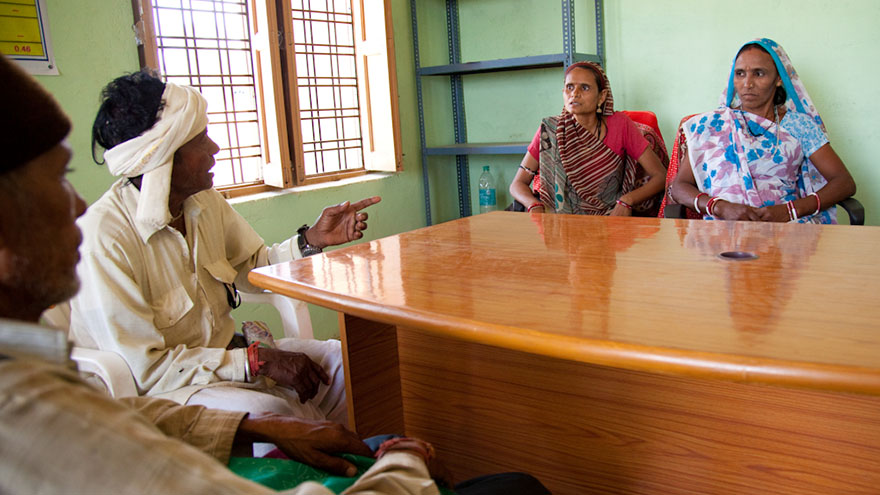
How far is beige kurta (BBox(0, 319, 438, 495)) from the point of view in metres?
0.57

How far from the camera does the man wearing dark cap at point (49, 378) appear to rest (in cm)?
57

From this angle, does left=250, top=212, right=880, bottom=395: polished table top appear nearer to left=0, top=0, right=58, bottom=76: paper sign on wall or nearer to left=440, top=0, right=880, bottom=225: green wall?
left=0, top=0, right=58, bottom=76: paper sign on wall

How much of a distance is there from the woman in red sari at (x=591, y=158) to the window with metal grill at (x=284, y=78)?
970mm

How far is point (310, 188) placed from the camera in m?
3.45

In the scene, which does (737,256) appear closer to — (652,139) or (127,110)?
(127,110)

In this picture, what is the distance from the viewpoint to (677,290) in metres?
1.22

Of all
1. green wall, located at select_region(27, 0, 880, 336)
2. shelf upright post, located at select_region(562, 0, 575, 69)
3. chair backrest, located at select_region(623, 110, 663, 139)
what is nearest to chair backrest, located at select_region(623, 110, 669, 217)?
chair backrest, located at select_region(623, 110, 663, 139)

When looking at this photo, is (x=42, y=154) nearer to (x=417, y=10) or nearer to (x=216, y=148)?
(x=216, y=148)

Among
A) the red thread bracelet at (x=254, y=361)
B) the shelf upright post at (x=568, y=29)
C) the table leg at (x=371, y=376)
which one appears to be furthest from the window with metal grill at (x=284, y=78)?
the table leg at (x=371, y=376)

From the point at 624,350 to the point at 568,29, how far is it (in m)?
2.88

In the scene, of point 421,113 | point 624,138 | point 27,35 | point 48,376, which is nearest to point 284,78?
point 421,113

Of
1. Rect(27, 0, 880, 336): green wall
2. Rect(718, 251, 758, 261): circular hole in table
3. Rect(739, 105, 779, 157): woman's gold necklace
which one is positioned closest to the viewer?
Rect(718, 251, 758, 261): circular hole in table

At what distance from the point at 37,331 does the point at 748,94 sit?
274 cm

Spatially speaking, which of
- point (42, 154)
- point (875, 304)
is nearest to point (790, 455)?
point (875, 304)
